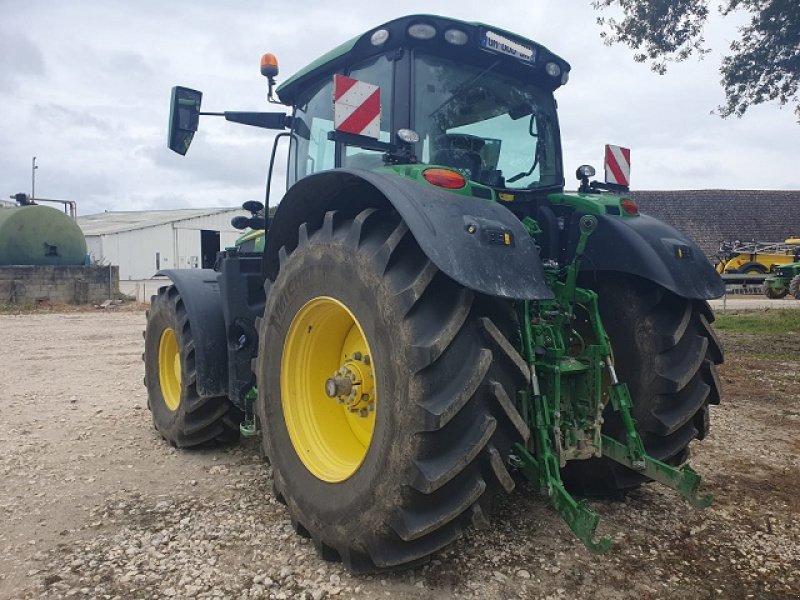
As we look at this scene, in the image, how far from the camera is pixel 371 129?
2910 mm

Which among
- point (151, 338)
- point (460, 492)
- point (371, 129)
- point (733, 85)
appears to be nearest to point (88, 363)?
point (151, 338)

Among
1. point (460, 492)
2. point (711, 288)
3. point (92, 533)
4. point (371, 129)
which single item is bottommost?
point (92, 533)

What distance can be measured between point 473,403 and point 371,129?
4.47 ft

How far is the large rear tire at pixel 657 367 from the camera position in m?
3.04

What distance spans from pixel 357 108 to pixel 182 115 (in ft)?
4.88

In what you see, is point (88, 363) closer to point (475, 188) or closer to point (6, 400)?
point (6, 400)

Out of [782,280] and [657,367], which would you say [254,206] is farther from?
[782,280]

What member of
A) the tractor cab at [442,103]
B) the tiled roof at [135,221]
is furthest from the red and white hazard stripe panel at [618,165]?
the tiled roof at [135,221]

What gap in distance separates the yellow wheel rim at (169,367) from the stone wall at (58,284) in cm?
1488

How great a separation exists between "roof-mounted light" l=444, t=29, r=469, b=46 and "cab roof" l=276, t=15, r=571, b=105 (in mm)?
14

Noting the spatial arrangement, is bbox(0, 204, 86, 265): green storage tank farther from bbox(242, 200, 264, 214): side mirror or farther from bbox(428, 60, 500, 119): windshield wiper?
bbox(428, 60, 500, 119): windshield wiper

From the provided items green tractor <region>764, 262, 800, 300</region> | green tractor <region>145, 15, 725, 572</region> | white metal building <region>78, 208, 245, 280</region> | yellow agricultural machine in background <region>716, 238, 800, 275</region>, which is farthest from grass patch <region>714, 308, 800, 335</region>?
white metal building <region>78, 208, 245, 280</region>

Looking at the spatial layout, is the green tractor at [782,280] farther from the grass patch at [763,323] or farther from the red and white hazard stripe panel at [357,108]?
the red and white hazard stripe panel at [357,108]

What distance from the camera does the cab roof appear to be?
314 centimetres
